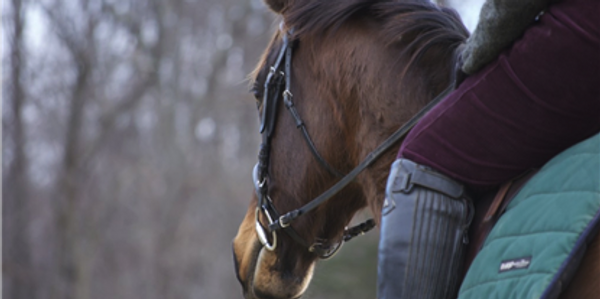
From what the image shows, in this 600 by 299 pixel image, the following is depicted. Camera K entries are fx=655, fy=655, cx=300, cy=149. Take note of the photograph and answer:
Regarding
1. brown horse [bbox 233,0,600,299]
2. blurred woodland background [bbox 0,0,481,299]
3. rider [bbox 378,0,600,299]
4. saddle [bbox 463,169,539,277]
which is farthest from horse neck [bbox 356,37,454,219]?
blurred woodland background [bbox 0,0,481,299]

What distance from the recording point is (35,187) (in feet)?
43.8

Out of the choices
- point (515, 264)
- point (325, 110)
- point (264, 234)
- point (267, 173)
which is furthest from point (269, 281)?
point (515, 264)

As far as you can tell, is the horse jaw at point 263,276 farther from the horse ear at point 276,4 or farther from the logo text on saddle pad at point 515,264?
the logo text on saddle pad at point 515,264

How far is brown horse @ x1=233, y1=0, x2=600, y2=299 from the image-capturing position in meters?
2.42

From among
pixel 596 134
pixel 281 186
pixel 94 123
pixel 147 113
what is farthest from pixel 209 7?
pixel 596 134

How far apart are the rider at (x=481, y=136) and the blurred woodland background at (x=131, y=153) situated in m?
5.38

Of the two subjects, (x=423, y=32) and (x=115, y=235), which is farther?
(x=115, y=235)

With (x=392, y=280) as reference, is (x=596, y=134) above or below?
above

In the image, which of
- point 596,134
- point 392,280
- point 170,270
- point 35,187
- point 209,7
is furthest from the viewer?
point 209,7

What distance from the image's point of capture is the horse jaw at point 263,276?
2.83 metres

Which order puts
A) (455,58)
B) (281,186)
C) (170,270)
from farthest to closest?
1. (170,270)
2. (281,186)
3. (455,58)

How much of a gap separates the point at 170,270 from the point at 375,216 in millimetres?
14631

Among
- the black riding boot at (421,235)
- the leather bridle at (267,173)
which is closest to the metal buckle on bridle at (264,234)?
the leather bridle at (267,173)

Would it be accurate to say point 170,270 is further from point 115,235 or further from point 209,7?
point 209,7
